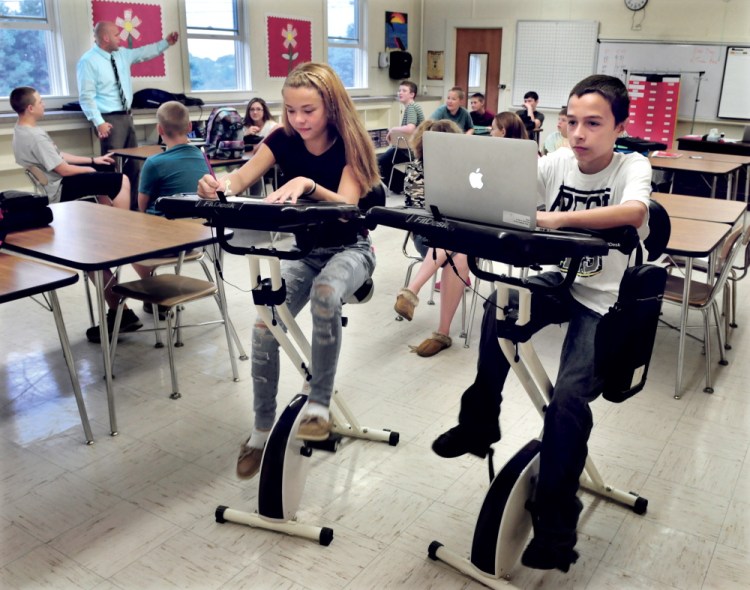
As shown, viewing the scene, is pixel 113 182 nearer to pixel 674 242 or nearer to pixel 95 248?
pixel 95 248

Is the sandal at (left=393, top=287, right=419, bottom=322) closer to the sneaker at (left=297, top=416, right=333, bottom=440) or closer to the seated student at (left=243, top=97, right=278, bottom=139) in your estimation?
the sneaker at (left=297, top=416, right=333, bottom=440)

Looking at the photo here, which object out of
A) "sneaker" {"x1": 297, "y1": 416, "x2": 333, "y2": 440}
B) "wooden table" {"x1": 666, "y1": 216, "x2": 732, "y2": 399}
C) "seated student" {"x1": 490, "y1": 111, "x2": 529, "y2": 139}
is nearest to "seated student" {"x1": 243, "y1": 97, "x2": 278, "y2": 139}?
"seated student" {"x1": 490, "y1": 111, "x2": 529, "y2": 139}

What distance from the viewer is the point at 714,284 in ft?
10.9

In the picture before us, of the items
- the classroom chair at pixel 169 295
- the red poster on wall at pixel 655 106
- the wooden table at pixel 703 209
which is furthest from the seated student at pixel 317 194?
the red poster on wall at pixel 655 106

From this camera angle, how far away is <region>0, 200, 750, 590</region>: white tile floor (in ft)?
6.51

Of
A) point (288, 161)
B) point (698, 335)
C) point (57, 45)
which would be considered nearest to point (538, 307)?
point (288, 161)

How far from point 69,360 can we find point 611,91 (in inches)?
78.4

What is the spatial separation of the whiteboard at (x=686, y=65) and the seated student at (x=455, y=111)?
137 inches

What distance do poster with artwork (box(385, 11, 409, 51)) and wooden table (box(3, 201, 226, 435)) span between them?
816 centimetres

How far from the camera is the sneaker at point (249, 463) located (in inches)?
89.7

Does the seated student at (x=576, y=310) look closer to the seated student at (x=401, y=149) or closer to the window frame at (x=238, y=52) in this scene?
the seated student at (x=401, y=149)

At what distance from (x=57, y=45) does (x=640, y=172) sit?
619 centimetres

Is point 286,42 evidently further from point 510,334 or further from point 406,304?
point 510,334

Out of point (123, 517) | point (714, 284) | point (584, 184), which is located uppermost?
point (584, 184)
